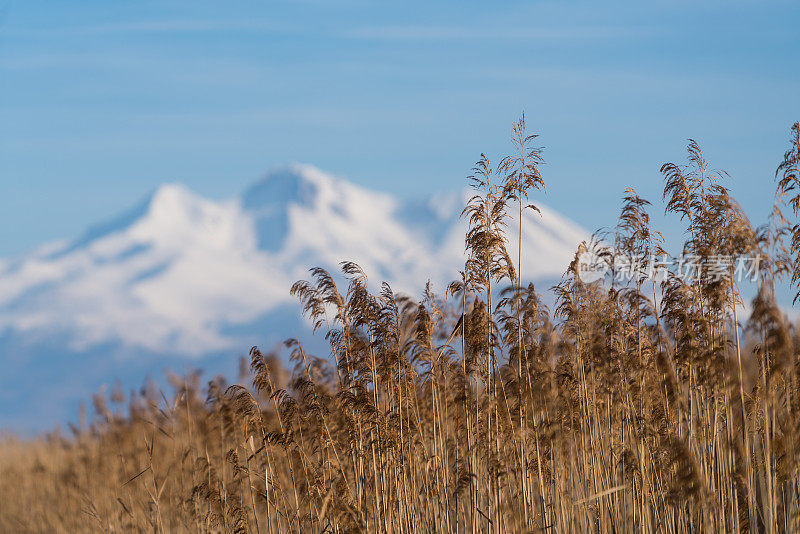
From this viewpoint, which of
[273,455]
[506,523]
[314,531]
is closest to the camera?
[506,523]

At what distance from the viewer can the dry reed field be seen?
6258 millimetres

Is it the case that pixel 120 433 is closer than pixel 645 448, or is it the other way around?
pixel 645 448

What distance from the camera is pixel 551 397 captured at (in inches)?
257

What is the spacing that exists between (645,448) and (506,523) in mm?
1502

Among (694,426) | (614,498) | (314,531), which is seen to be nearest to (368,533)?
(314,531)

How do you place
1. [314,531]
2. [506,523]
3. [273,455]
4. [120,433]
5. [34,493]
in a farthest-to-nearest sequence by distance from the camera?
[34,493] → [120,433] → [273,455] → [314,531] → [506,523]

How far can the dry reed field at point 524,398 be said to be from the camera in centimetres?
626

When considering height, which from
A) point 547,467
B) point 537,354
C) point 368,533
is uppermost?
point 537,354

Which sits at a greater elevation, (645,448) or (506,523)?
(645,448)

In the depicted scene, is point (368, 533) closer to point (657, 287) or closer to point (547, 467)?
point (547, 467)

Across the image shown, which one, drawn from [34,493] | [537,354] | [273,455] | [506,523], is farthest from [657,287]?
[34,493]

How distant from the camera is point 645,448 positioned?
23.1ft

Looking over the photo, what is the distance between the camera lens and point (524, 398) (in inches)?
251

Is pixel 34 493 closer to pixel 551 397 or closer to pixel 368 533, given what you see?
pixel 368 533
